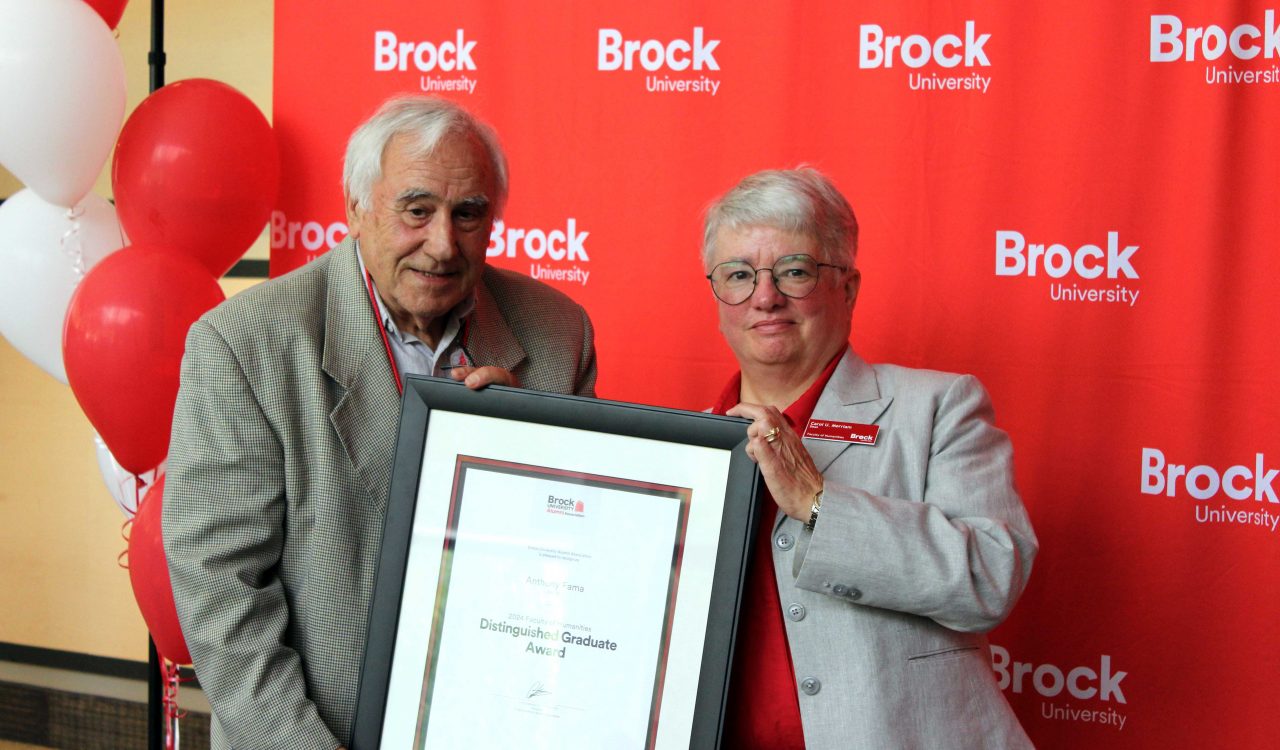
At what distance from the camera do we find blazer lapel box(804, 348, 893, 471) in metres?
1.93

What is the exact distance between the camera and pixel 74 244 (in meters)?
3.11

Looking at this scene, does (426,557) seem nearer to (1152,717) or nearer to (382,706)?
(382,706)

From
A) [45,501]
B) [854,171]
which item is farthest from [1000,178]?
[45,501]

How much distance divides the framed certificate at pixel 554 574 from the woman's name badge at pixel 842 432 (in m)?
0.28

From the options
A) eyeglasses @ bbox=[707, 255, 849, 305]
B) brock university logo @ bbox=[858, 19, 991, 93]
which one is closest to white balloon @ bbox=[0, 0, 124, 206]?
eyeglasses @ bbox=[707, 255, 849, 305]

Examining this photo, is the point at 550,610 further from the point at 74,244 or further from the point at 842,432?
the point at 74,244

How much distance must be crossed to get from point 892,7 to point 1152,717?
194 cm

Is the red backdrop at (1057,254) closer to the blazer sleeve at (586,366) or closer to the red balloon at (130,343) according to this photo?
the blazer sleeve at (586,366)

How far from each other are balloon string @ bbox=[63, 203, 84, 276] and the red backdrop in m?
1.40

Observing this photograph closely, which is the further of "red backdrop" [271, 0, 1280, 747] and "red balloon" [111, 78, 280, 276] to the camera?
"red balloon" [111, 78, 280, 276]

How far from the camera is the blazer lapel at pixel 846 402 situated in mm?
1932

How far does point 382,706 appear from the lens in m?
1.75

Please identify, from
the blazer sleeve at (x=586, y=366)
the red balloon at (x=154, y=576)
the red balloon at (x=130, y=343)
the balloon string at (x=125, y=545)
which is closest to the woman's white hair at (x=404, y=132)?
the blazer sleeve at (x=586, y=366)

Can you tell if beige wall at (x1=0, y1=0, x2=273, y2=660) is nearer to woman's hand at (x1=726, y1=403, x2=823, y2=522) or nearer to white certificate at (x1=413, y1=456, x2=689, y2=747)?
white certificate at (x1=413, y1=456, x2=689, y2=747)
